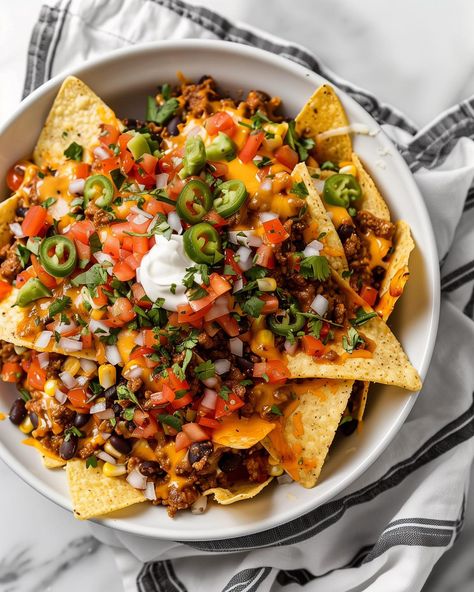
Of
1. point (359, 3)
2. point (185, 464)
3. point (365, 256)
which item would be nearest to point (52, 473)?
point (185, 464)

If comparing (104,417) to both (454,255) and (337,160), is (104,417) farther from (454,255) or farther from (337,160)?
(454,255)

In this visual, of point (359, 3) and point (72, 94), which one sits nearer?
point (72, 94)

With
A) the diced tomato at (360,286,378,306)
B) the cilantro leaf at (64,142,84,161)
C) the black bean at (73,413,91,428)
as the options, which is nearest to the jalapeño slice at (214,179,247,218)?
the diced tomato at (360,286,378,306)

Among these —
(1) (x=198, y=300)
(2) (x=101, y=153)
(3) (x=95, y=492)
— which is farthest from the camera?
(2) (x=101, y=153)

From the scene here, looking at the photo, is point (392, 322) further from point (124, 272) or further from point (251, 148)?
point (124, 272)

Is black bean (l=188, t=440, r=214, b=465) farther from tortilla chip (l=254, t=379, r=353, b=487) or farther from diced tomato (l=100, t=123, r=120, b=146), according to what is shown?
diced tomato (l=100, t=123, r=120, b=146)

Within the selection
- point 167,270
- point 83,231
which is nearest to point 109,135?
point 83,231

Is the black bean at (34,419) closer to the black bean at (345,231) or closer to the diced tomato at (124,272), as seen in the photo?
the diced tomato at (124,272)
